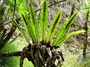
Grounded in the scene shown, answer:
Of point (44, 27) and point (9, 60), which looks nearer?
point (44, 27)

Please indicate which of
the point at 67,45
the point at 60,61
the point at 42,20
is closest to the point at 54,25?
the point at 42,20

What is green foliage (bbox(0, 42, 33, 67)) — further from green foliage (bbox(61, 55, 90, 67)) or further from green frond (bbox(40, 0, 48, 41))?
green foliage (bbox(61, 55, 90, 67))

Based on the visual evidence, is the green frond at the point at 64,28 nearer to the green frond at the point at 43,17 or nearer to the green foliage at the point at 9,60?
the green frond at the point at 43,17

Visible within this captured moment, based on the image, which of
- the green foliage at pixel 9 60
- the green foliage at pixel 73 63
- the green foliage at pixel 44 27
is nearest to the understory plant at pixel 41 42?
the green foliage at pixel 44 27

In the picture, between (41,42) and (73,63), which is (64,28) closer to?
(41,42)

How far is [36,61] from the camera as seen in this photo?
7.08 ft

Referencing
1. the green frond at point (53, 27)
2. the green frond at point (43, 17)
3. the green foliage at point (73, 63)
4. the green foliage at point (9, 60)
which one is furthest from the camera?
the green foliage at point (73, 63)

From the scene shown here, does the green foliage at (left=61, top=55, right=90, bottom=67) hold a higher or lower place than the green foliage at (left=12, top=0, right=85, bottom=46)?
lower

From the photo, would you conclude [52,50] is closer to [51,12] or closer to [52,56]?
[52,56]

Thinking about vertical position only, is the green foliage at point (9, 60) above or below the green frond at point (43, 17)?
below

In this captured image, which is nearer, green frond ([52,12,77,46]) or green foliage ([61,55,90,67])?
green frond ([52,12,77,46])

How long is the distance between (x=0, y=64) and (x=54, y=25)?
939 millimetres

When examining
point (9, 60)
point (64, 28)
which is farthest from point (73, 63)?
point (64, 28)

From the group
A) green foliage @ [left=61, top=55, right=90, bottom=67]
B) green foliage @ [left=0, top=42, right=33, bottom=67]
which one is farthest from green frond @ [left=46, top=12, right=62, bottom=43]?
green foliage @ [left=61, top=55, right=90, bottom=67]
